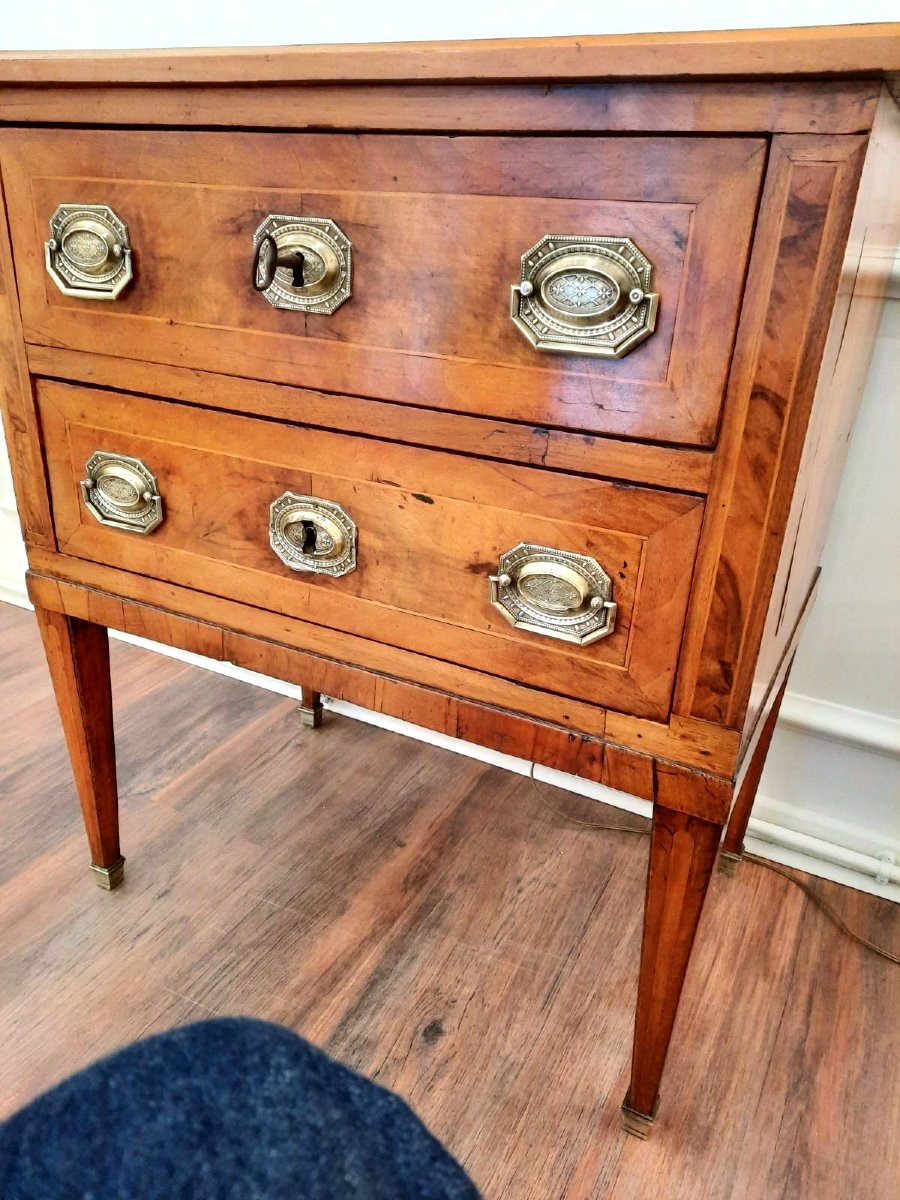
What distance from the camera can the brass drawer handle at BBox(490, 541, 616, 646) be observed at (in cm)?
64

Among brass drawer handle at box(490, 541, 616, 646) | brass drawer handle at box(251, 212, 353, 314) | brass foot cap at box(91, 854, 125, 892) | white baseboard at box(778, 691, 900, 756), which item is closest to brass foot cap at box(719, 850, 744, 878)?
white baseboard at box(778, 691, 900, 756)

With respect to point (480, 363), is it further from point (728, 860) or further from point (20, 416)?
point (728, 860)

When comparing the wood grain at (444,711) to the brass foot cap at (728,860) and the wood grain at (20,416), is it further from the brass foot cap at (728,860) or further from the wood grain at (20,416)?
the brass foot cap at (728,860)

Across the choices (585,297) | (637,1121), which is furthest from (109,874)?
(585,297)

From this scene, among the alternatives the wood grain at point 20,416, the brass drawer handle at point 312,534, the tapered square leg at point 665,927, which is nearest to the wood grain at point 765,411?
the tapered square leg at point 665,927

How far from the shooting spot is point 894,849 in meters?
1.18

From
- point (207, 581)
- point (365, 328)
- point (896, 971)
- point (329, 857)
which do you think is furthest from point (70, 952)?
point (896, 971)

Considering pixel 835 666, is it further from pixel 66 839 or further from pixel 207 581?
pixel 66 839

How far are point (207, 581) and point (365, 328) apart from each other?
306mm

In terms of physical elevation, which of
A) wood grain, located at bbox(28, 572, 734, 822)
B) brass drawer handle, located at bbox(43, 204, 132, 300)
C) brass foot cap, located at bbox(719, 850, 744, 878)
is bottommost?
brass foot cap, located at bbox(719, 850, 744, 878)

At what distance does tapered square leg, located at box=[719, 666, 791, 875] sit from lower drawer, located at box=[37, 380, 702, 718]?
46 cm

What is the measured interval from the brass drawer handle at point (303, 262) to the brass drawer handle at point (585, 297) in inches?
5.5

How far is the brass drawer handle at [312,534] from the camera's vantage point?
0.72 meters

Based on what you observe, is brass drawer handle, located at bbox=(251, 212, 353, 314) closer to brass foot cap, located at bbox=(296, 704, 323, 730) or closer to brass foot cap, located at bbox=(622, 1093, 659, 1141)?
brass foot cap, located at bbox=(622, 1093, 659, 1141)
